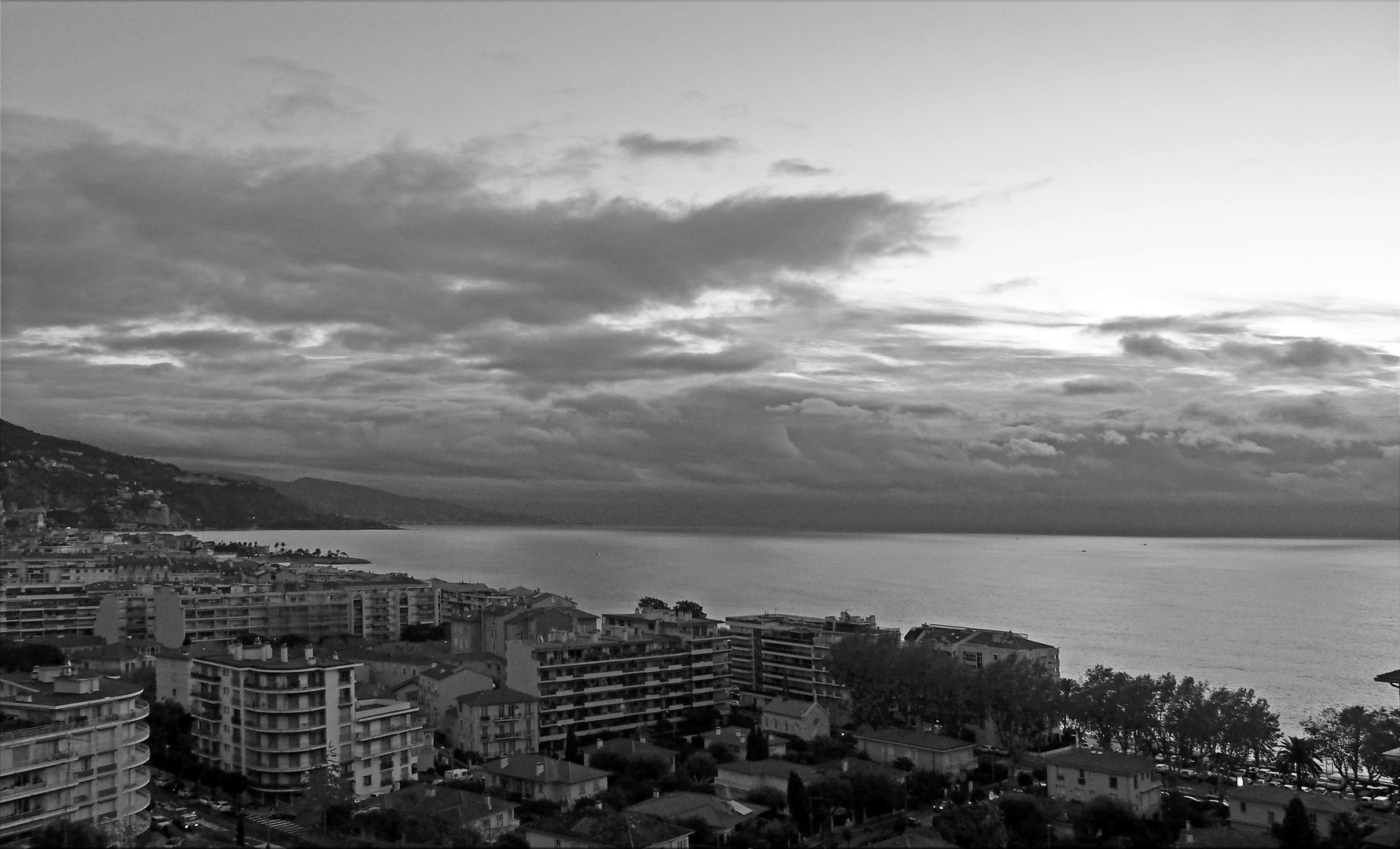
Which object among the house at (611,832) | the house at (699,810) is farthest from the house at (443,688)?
the house at (611,832)

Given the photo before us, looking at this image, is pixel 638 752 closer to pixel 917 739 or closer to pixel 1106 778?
pixel 917 739

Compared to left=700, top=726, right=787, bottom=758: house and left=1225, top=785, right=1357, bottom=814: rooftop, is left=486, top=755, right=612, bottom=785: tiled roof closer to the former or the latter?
left=700, top=726, right=787, bottom=758: house

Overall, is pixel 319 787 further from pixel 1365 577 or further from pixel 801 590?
pixel 1365 577

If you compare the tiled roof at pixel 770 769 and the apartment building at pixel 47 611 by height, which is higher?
the apartment building at pixel 47 611

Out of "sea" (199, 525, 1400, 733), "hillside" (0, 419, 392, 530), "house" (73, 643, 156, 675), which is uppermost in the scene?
"hillside" (0, 419, 392, 530)

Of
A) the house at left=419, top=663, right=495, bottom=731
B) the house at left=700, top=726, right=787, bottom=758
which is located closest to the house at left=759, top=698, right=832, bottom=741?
the house at left=700, top=726, right=787, bottom=758

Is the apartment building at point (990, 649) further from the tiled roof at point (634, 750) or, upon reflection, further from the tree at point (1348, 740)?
the tiled roof at point (634, 750)

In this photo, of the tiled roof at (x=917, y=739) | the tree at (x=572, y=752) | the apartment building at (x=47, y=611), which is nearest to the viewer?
the tree at (x=572, y=752)
